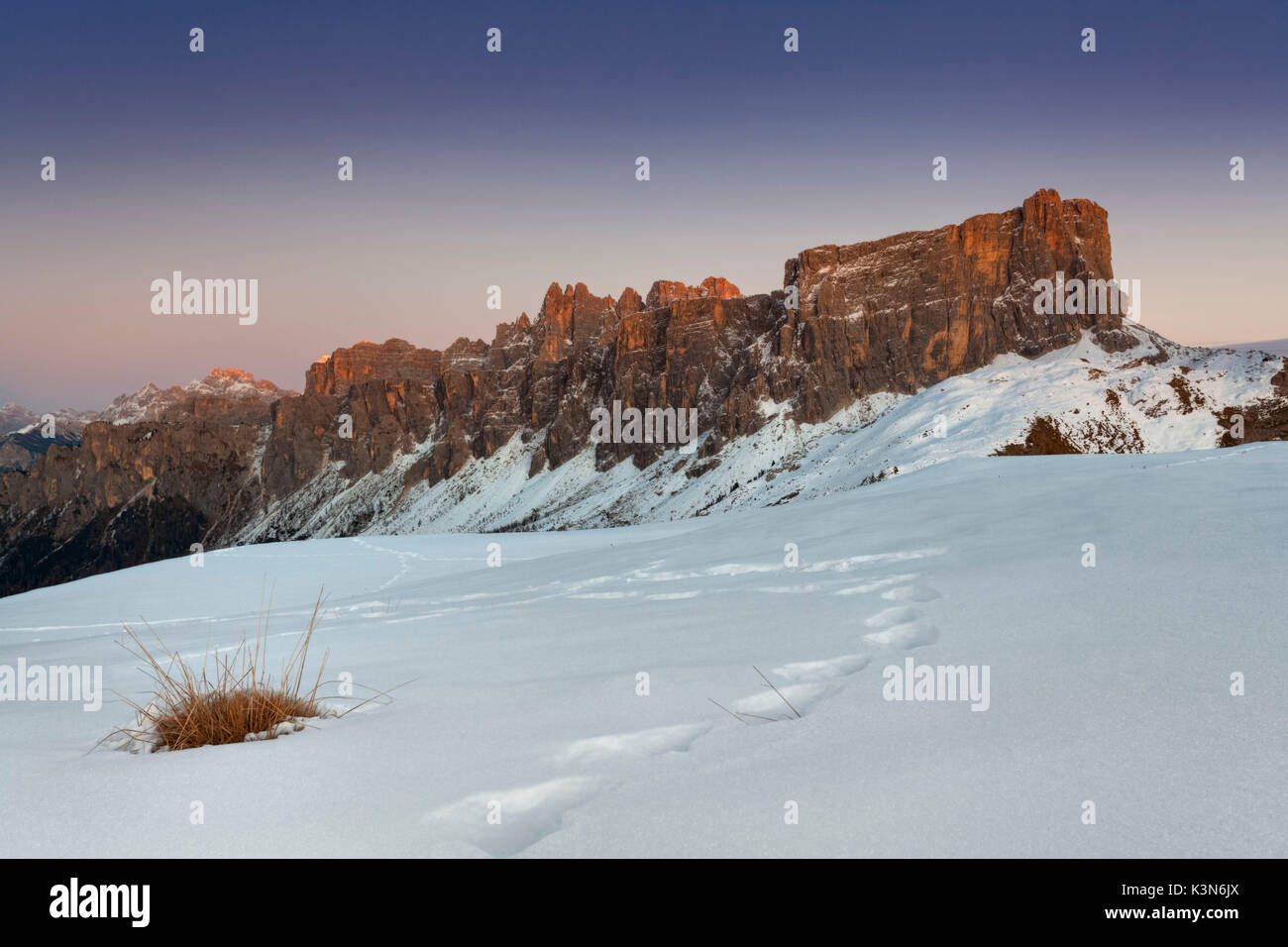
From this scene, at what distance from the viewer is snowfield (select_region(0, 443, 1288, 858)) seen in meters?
1.87

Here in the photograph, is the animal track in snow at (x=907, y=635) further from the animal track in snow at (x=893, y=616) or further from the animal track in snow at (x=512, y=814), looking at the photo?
the animal track in snow at (x=512, y=814)

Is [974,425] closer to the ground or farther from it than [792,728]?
farther from it

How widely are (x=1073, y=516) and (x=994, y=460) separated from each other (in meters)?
6.87

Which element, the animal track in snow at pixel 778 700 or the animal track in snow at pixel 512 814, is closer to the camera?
the animal track in snow at pixel 512 814

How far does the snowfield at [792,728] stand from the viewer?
1.87m

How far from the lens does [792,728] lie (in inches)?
101

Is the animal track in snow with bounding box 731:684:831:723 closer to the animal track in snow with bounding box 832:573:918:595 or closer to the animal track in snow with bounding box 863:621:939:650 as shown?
the animal track in snow with bounding box 863:621:939:650

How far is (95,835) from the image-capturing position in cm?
196

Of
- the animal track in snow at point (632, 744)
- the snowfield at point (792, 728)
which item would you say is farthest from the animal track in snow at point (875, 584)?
the animal track in snow at point (632, 744)

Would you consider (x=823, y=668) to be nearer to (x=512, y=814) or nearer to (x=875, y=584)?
(x=512, y=814)

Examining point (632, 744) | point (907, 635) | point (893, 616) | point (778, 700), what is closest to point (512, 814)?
point (632, 744)

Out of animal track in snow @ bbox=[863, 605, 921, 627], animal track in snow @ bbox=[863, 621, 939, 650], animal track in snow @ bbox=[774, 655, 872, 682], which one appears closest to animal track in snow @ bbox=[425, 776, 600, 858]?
animal track in snow @ bbox=[774, 655, 872, 682]

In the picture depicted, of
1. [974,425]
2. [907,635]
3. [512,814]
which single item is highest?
[974,425]
